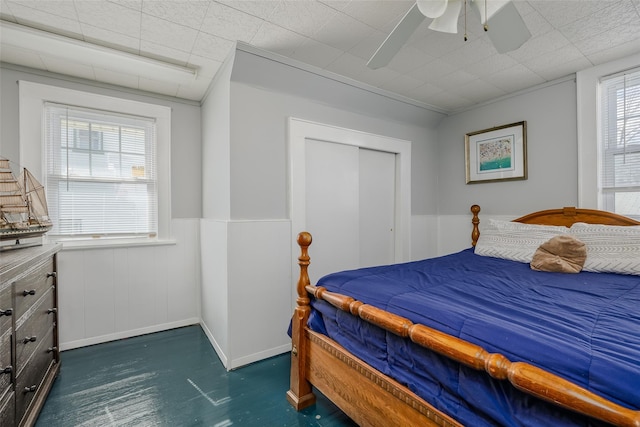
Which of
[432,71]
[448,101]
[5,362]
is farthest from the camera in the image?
[448,101]

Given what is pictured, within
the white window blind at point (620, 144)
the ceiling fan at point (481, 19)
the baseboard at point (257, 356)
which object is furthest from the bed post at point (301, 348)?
the white window blind at point (620, 144)

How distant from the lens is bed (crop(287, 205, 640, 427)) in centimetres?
80

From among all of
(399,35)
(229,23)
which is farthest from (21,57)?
(399,35)

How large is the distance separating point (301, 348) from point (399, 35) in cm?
188

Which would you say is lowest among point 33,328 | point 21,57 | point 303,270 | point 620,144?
point 33,328

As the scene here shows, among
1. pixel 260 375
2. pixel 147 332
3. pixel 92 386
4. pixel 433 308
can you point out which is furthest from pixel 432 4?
pixel 147 332

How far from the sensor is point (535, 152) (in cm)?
298

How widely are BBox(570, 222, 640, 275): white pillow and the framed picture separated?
40.9 inches

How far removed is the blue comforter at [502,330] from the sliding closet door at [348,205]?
1031mm

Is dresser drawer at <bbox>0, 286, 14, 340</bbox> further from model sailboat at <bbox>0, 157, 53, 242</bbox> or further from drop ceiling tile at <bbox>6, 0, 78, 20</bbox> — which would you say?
drop ceiling tile at <bbox>6, 0, 78, 20</bbox>

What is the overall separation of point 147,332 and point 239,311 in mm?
1282

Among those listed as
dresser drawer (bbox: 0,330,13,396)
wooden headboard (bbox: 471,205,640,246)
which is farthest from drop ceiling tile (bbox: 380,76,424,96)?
dresser drawer (bbox: 0,330,13,396)

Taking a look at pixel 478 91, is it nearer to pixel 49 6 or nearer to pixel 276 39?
pixel 276 39

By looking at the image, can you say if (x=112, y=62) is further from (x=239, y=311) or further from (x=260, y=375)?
(x=260, y=375)
